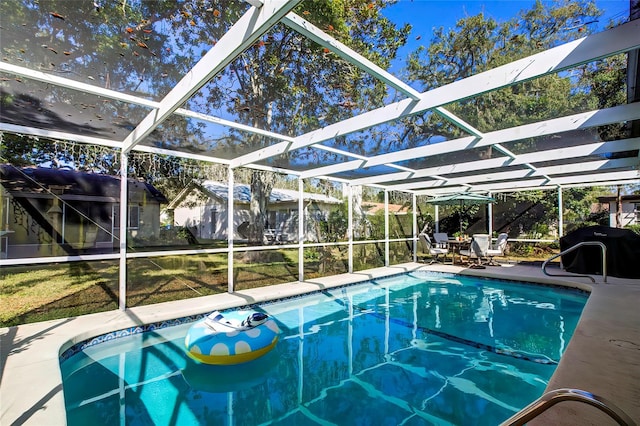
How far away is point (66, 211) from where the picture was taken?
8.72 m

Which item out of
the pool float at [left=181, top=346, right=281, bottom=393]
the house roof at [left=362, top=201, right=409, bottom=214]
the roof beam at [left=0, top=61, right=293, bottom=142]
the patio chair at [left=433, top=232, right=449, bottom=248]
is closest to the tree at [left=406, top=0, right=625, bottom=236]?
the roof beam at [left=0, top=61, right=293, bottom=142]

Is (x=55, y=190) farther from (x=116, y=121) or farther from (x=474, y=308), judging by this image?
(x=474, y=308)

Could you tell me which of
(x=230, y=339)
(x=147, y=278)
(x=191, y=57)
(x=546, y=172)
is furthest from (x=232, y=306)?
(x=546, y=172)

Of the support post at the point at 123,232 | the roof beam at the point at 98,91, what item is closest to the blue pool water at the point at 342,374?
the support post at the point at 123,232

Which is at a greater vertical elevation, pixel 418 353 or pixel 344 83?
pixel 344 83

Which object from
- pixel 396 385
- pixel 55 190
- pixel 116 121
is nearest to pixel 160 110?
pixel 116 121

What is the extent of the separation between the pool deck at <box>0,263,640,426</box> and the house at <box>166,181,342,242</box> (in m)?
4.40

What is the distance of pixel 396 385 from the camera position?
374 cm

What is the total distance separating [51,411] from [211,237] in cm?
919

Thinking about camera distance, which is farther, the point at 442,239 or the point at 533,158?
the point at 442,239

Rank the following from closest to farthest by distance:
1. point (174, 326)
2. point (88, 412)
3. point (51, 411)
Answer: point (51, 411) → point (88, 412) → point (174, 326)

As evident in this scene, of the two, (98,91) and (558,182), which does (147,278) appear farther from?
(558,182)

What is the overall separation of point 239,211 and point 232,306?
5423mm

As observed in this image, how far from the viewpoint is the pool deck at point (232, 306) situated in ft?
7.22
